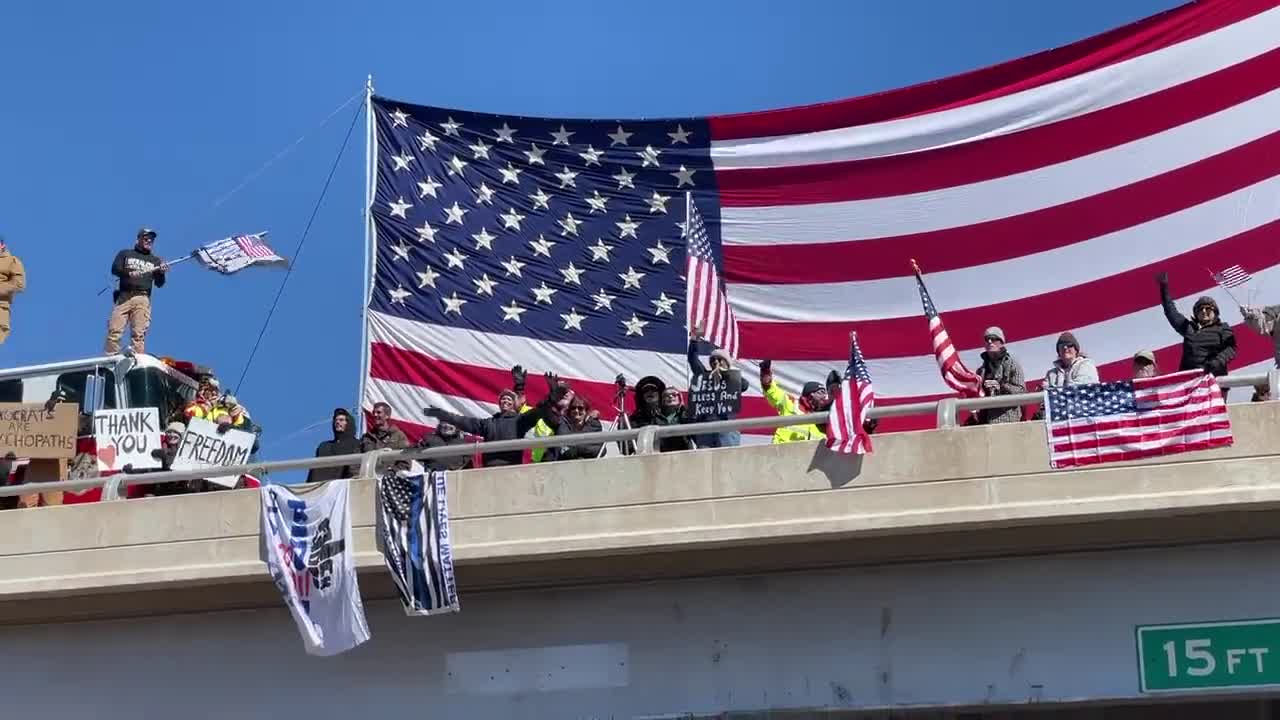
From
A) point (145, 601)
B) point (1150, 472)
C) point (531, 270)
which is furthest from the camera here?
point (531, 270)

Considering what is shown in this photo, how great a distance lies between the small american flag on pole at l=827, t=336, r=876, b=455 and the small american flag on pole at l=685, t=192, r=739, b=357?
3.52m

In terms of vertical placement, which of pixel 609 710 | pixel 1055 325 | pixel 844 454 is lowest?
pixel 609 710

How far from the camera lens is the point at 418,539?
1623 centimetres

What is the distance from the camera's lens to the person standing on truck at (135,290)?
814 inches

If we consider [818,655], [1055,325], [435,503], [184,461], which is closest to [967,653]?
[818,655]

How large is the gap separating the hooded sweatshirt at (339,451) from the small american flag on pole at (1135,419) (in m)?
6.49

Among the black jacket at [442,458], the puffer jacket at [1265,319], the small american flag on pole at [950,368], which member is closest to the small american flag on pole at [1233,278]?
the puffer jacket at [1265,319]

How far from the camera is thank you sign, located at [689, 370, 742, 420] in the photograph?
53.5 feet

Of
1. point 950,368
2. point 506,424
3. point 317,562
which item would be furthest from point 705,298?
point 317,562

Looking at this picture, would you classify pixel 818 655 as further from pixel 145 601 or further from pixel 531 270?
pixel 531 270

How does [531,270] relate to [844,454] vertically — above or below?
above

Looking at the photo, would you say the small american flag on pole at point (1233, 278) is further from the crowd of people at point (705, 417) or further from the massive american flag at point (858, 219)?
the massive american flag at point (858, 219)

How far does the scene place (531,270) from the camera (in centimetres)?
2275

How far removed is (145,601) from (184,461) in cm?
133
